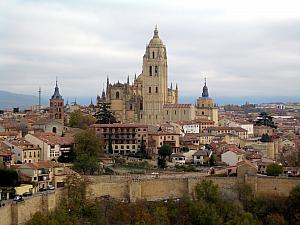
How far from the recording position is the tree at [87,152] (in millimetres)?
36875

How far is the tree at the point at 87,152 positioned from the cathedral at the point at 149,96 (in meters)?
19.7

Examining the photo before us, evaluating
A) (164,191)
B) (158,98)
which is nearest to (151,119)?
(158,98)

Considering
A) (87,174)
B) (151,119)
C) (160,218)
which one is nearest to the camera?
(160,218)

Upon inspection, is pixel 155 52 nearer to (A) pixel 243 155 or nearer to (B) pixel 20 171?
(A) pixel 243 155

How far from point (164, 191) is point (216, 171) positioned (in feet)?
18.9

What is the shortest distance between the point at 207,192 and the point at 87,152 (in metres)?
9.07

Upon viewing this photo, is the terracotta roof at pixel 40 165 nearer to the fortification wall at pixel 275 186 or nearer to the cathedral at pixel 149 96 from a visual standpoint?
the fortification wall at pixel 275 186

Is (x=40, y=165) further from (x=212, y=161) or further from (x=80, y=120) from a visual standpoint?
(x=80, y=120)

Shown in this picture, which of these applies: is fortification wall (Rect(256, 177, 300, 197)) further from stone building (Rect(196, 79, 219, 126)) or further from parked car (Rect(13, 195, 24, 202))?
stone building (Rect(196, 79, 219, 126))

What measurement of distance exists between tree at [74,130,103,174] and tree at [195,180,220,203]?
6682 mm

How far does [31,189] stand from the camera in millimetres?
31094

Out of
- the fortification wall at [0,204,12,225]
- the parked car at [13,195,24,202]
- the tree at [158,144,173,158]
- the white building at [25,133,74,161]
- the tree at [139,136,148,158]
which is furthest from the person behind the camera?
the tree at [139,136,148,158]

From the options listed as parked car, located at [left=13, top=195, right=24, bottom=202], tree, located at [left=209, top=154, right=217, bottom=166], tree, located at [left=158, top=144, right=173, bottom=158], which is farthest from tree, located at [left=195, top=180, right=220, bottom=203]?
tree, located at [left=158, top=144, right=173, bottom=158]

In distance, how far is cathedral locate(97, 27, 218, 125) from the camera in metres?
61.7
